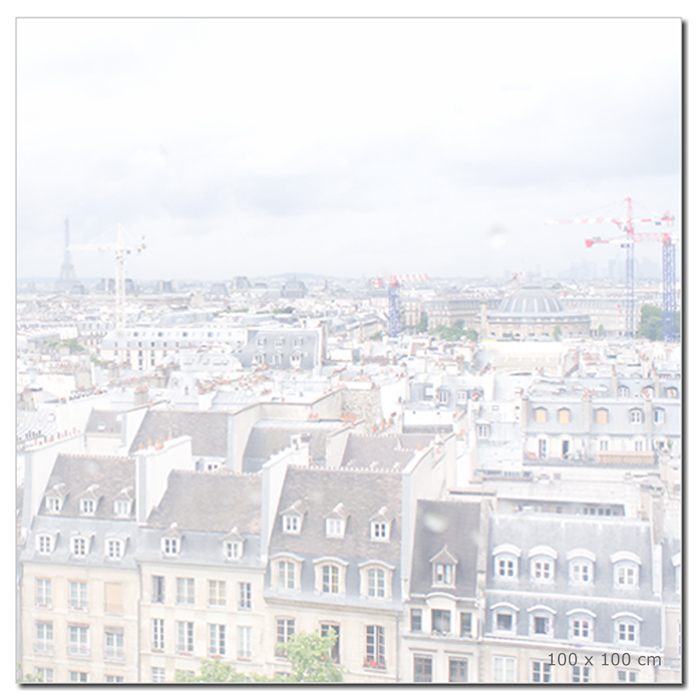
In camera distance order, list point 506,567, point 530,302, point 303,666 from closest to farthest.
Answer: point 303,666
point 506,567
point 530,302

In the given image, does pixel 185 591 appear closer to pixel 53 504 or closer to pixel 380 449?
pixel 53 504

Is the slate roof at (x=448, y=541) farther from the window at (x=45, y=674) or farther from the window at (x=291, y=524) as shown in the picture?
the window at (x=45, y=674)

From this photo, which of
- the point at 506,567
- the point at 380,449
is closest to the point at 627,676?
the point at 506,567

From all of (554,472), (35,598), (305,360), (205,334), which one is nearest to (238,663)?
(35,598)

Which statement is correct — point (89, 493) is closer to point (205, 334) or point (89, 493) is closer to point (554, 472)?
point (554, 472)

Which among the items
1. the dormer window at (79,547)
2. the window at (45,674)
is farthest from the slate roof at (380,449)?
the window at (45,674)

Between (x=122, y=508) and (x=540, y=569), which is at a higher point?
(x=122, y=508)
